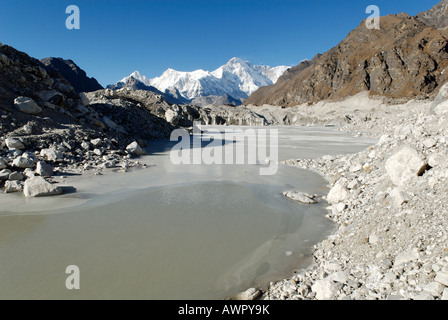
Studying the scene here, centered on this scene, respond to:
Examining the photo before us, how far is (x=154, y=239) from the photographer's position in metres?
4.98

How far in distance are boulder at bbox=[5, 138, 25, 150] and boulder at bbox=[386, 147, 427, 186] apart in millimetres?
13381

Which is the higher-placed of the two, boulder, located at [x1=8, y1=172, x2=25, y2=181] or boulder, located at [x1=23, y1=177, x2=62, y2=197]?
boulder, located at [x1=8, y1=172, x2=25, y2=181]

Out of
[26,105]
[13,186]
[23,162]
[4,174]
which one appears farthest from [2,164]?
[26,105]

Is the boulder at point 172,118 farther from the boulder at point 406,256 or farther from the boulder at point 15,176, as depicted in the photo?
the boulder at point 406,256

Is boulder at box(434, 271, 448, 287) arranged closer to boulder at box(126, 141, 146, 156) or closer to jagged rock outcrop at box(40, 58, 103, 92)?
boulder at box(126, 141, 146, 156)

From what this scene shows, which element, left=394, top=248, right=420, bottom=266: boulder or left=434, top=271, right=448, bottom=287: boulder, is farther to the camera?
left=394, top=248, right=420, bottom=266: boulder

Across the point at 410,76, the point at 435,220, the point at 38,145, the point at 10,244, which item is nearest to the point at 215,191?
the point at 10,244

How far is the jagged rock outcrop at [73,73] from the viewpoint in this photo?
108450 millimetres

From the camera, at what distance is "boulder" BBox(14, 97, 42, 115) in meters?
13.1

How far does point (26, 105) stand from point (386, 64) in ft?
279

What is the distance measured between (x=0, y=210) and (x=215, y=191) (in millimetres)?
5735

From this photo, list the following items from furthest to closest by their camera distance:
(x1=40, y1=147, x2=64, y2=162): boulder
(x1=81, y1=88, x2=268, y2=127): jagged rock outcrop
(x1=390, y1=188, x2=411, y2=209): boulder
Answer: (x1=81, y1=88, x2=268, y2=127): jagged rock outcrop → (x1=40, y1=147, x2=64, y2=162): boulder → (x1=390, y1=188, x2=411, y2=209): boulder

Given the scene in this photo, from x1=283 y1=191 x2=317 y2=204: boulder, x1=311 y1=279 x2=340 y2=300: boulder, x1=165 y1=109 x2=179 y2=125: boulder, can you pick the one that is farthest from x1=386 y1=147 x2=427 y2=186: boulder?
x1=165 y1=109 x2=179 y2=125: boulder

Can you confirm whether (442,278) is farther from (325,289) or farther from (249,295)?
(249,295)
